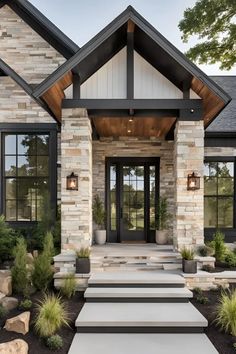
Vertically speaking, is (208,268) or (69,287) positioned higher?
(208,268)

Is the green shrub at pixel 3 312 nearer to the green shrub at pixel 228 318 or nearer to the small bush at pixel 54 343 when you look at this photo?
the small bush at pixel 54 343

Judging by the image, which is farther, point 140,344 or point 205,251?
point 205,251

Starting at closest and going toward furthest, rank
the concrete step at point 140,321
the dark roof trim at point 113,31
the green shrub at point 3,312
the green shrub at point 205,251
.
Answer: the concrete step at point 140,321, the green shrub at point 3,312, the dark roof trim at point 113,31, the green shrub at point 205,251

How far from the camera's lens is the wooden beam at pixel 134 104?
22.3 ft

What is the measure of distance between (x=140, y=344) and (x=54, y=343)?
1.16 m

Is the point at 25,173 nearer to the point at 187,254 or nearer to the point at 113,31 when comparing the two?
the point at 113,31

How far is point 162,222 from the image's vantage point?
9141 mm

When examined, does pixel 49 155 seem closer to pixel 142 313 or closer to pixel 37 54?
pixel 37 54

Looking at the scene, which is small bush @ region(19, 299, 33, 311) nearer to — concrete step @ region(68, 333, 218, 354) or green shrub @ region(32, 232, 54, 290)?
green shrub @ region(32, 232, 54, 290)

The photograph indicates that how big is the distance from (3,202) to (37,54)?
14.5 feet

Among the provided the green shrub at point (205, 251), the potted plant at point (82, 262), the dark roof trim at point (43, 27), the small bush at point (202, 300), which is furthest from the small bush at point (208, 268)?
the dark roof trim at point (43, 27)

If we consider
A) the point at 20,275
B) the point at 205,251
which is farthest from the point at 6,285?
the point at 205,251

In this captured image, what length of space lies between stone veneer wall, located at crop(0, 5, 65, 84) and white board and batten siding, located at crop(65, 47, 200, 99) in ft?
9.19

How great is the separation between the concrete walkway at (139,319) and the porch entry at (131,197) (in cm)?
340
